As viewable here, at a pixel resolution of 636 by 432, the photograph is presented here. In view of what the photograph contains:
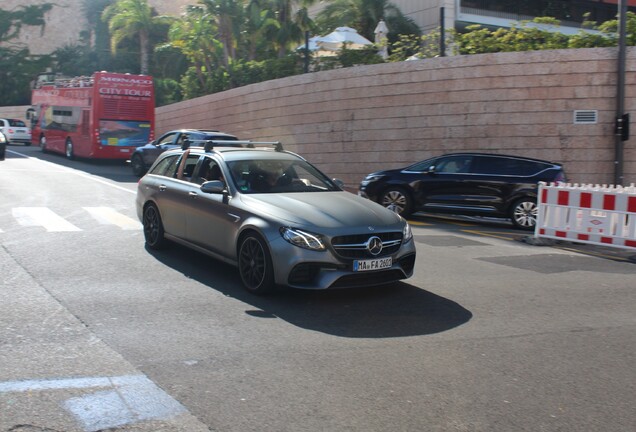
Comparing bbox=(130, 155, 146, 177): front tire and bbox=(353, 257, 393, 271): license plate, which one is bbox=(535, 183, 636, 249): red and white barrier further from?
bbox=(130, 155, 146, 177): front tire

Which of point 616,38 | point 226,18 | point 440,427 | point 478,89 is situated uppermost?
point 226,18

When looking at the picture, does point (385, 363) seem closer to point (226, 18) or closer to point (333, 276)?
point (333, 276)

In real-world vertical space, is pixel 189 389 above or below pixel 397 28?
below

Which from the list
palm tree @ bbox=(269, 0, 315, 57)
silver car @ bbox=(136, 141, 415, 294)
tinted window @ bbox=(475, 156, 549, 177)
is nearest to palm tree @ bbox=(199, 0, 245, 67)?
palm tree @ bbox=(269, 0, 315, 57)

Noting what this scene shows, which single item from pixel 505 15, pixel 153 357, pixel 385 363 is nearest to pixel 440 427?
pixel 385 363

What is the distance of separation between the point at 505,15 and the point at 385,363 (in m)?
35.8

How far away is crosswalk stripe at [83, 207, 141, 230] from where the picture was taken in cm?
1233

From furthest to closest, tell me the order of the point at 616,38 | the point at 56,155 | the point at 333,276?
1. the point at 56,155
2. the point at 616,38
3. the point at 333,276

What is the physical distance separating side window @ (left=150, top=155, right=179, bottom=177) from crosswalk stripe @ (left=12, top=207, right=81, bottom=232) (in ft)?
7.39

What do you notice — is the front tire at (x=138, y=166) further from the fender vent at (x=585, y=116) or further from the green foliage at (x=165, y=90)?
the green foliage at (x=165, y=90)

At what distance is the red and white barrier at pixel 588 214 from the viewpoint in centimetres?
1162

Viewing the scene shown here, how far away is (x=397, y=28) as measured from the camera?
36750 millimetres

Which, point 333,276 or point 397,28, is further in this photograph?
point 397,28

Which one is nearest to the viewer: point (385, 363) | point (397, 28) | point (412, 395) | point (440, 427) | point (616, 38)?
point (440, 427)
